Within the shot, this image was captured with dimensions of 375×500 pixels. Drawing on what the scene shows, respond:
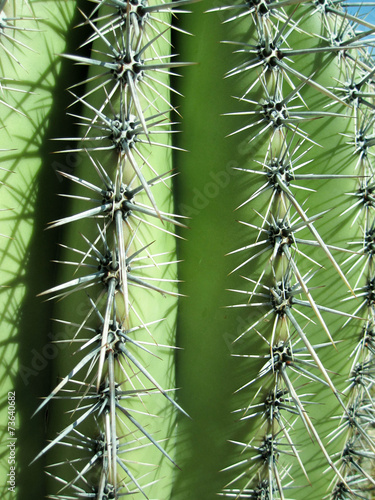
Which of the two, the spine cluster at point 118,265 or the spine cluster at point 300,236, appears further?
the spine cluster at point 300,236

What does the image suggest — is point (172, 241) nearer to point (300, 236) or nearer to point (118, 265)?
point (118, 265)

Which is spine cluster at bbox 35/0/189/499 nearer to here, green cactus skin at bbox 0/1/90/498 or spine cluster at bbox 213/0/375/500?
green cactus skin at bbox 0/1/90/498

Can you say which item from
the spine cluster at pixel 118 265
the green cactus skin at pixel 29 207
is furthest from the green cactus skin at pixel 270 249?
the green cactus skin at pixel 29 207

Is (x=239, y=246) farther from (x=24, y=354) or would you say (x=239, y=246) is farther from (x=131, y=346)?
(x=24, y=354)

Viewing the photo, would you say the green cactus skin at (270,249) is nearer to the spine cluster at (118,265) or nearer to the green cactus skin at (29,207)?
the spine cluster at (118,265)

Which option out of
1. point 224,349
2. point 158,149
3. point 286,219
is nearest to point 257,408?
point 224,349

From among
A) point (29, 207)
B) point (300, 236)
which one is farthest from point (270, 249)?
point (29, 207)

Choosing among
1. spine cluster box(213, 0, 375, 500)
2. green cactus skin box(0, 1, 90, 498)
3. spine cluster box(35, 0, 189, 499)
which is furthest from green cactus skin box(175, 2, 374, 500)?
green cactus skin box(0, 1, 90, 498)
